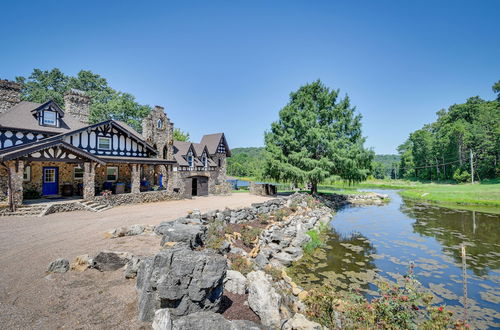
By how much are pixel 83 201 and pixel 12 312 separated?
47.9 feet

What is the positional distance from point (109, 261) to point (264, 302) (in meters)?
5.18

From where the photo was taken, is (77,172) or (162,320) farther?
(77,172)

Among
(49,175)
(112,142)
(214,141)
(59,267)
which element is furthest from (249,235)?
(214,141)

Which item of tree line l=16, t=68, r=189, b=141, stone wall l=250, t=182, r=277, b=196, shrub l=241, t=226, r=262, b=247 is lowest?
shrub l=241, t=226, r=262, b=247

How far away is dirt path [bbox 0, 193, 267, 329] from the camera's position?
204 inches

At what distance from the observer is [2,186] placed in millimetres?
17375

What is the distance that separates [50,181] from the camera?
2073 cm

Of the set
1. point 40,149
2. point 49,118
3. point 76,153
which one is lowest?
point 76,153

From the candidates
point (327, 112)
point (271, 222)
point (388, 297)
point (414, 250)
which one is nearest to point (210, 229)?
point (271, 222)

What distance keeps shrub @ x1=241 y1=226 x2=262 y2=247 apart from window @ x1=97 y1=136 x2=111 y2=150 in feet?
53.9

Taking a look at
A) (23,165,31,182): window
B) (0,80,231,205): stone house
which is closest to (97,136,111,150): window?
(0,80,231,205): stone house

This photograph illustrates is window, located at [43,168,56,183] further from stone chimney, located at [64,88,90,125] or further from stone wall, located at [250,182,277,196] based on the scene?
stone wall, located at [250,182,277,196]

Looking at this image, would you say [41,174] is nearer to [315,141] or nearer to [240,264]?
[240,264]

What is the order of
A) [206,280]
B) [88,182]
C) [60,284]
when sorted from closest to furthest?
1. [206,280]
2. [60,284]
3. [88,182]
